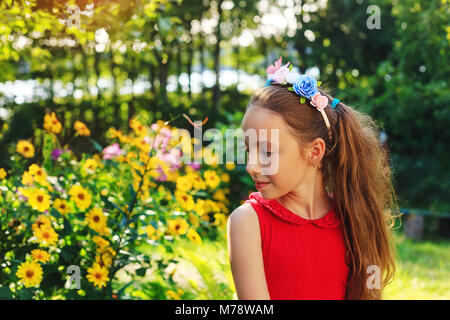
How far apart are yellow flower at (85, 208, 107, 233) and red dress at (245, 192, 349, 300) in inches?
41.4

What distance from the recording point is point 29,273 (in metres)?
2.26

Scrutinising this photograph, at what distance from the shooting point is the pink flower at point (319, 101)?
63.4 inches

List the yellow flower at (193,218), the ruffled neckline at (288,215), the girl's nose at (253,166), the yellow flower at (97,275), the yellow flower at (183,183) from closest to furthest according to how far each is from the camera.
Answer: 1. the girl's nose at (253,166)
2. the ruffled neckline at (288,215)
3. the yellow flower at (97,275)
4. the yellow flower at (183,183)
5. the yellow flower at (193,218)

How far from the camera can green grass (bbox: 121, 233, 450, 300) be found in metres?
3.07

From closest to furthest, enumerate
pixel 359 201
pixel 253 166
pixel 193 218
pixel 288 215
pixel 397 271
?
pixel 253 166, pixel 288 215, pixel 359 201, pixel 193 218, pixel 397 271

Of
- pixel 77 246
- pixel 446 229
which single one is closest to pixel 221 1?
pixel 446 229

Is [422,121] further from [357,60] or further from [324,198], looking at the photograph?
[324,198]

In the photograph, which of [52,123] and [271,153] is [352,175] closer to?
[271,153]

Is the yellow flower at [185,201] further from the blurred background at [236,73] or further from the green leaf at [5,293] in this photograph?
the green leaf at [5,293]

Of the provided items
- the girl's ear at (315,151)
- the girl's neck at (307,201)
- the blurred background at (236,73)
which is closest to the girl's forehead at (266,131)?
the girl's ear at (315,151)

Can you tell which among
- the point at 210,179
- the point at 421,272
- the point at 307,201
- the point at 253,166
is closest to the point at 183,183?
the point at 210,179

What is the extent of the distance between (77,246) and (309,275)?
1.40 metres

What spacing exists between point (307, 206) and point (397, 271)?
3296 millimetres

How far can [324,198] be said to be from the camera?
171cm
